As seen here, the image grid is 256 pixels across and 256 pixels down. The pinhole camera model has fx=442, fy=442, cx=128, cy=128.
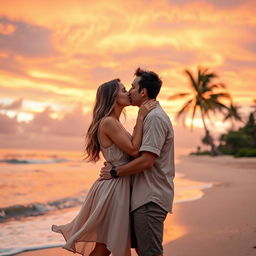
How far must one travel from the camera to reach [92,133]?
388cm

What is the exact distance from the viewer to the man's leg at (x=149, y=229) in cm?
354

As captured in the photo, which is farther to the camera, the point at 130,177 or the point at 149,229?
the point at 130,177

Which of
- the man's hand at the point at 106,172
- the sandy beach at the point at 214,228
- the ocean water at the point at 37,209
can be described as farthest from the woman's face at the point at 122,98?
the sandy beach at the point at 214,228

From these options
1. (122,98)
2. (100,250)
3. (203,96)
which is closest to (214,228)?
(100,250)

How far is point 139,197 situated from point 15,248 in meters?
3.57

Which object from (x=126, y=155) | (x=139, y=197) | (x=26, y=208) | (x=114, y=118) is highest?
(x=114, y=118)

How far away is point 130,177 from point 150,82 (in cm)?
82

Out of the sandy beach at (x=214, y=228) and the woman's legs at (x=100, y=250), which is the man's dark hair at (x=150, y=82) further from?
the sandy beach at (x=214, y=228)

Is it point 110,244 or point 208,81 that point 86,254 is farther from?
point 208,81

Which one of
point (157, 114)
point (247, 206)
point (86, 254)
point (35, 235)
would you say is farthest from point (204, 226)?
point (157, 114)

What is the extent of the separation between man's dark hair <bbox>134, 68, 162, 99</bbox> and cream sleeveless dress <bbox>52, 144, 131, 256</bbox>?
1.82 feet

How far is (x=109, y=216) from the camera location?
3764mm

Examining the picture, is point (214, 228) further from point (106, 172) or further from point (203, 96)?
point (203, 96)

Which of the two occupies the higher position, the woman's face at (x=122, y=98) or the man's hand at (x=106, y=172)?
the woman's face at (x=122, y=98)
